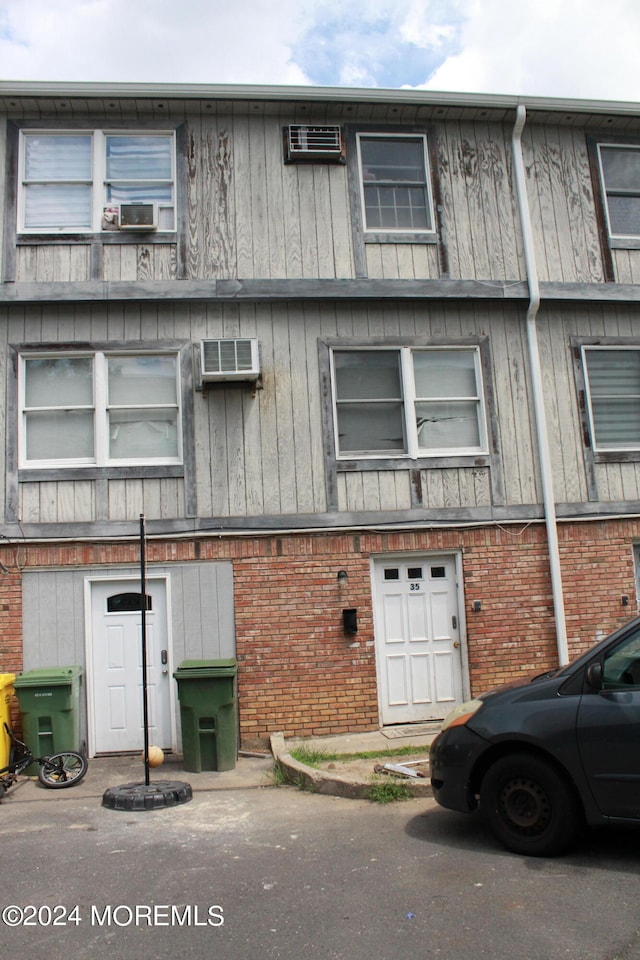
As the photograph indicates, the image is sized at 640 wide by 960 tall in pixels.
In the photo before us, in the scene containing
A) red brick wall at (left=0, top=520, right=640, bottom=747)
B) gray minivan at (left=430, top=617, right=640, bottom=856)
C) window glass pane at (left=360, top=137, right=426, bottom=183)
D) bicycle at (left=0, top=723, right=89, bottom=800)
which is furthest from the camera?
window glass pane at (left=360, top=137, right=426, bottom=183)

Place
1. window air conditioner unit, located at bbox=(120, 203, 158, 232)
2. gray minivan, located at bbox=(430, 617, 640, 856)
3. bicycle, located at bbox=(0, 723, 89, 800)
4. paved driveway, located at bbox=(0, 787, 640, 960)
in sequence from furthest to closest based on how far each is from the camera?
window air conditioner unit, located at bbox=(120, 203, 158, 232)
bicycle, located at bbox=(0, 723, 89, 800)
gray minivan, located at bbox=(430, 617, 640, 856)
paved driveway, located at bbox=(0, 787, 640, 960)

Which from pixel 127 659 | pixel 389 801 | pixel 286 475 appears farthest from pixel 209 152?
pixel 389 801

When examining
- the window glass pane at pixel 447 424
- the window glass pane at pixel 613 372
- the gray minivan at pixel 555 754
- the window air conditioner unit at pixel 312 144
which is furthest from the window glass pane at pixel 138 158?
the gray minivan at pixel 555 754

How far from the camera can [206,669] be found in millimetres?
8305

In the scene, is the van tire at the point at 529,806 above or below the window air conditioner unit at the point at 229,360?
below

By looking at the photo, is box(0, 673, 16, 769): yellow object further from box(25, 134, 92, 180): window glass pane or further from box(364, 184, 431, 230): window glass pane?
box(364, 184, 431, 230): window glass pane

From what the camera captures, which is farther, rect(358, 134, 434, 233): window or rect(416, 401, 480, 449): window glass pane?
rect(358, 134, 434, 233): window

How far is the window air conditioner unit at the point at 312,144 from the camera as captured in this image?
1008cm

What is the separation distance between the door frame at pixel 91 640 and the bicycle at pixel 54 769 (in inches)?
35.5

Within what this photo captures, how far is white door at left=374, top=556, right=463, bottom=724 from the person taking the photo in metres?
9.46

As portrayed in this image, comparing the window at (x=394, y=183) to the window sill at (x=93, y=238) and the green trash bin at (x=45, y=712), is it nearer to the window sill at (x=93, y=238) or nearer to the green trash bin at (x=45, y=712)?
the window sill at (x=93, y=238)

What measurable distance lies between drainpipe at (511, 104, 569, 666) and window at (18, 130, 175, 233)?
4.46 m

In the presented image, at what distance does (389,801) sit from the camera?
6746 mm

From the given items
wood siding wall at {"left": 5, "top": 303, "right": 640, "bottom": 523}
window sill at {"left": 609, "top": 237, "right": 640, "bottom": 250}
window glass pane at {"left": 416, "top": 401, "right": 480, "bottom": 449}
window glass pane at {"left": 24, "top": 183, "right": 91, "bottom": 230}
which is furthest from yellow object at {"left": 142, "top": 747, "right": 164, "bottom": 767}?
window sill at {"left": 609, "top": 237, "right": 640, "bottom": 250}
